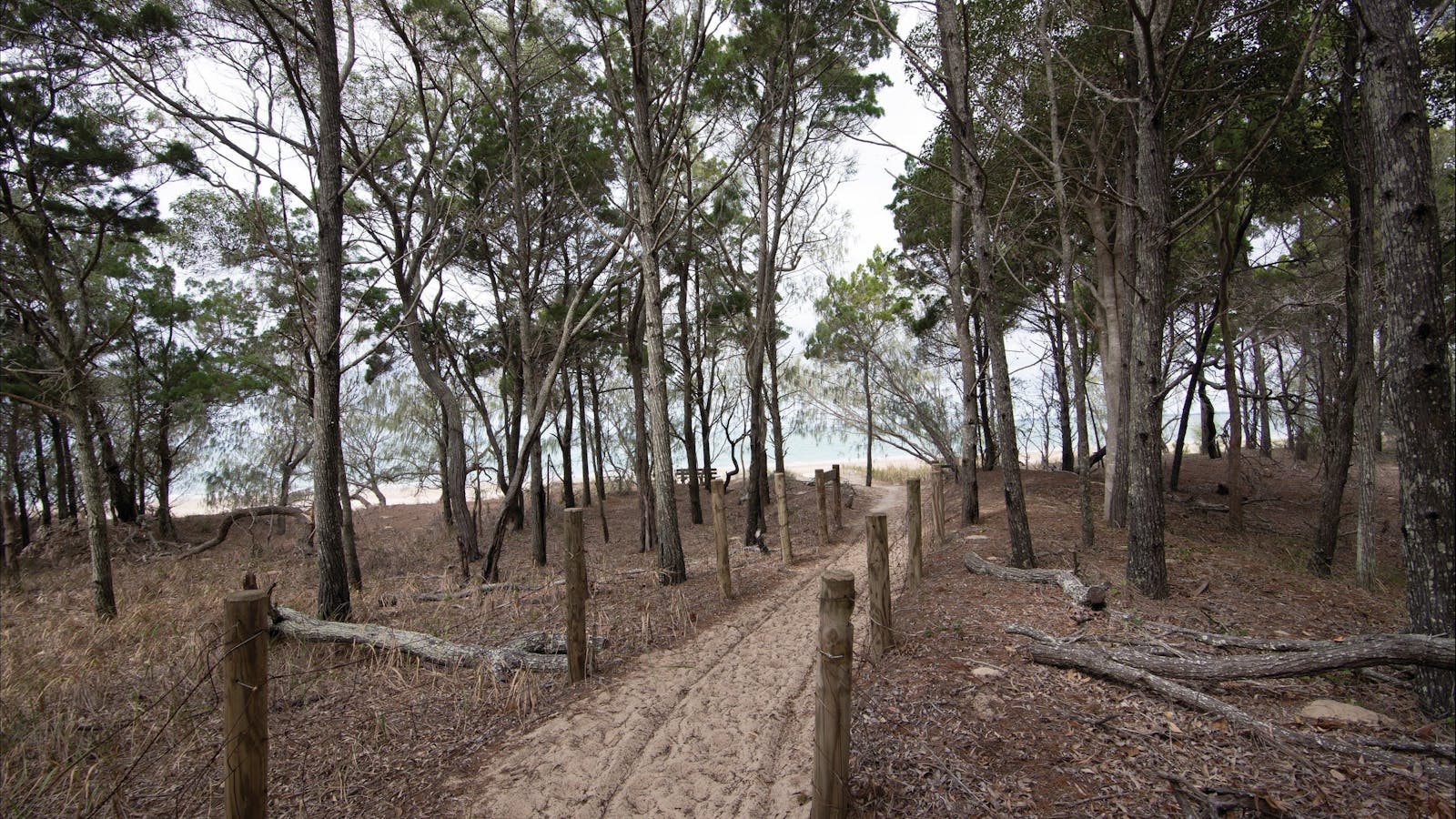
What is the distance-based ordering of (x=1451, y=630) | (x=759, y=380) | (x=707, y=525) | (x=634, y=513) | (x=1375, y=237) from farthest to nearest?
(x=634, y=513) → (x=707, y=525) → (x=759, y=380) → (x=1375, y=237) → (x=1451, y=630)

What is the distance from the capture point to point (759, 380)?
393 inches

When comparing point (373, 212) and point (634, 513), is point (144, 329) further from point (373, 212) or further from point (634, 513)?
point (634, 513)

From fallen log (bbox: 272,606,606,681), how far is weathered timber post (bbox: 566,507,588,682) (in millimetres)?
180

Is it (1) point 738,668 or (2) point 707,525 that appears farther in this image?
(2) point 707,525

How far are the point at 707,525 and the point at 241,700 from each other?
12.3m

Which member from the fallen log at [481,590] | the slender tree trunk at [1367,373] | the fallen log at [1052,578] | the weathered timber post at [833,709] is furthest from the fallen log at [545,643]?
the slender tree trunk at [1367,373]

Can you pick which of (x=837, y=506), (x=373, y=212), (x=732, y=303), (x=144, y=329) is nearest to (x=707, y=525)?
(x=837, y=506)

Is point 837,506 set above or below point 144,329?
below

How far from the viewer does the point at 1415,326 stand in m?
2.84

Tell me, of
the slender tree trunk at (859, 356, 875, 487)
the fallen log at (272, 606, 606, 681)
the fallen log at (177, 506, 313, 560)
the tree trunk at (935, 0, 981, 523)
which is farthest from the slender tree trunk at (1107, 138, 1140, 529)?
the fallen log at (177, 506, 313, 560)

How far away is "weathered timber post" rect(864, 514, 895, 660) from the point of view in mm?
4148

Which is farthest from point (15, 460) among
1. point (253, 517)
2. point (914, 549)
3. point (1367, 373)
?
point (1367, 373)

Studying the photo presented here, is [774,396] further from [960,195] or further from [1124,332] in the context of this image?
[1124,332]

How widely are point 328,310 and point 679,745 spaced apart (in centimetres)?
536
